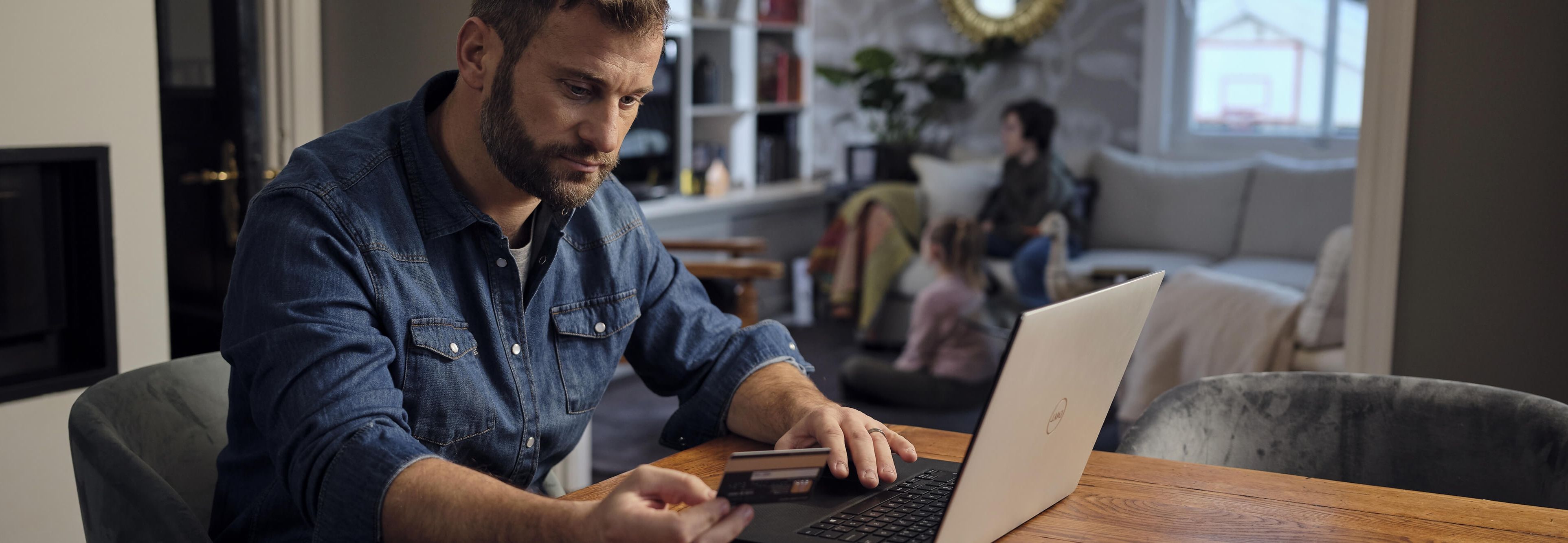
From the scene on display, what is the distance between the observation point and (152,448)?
1.26 meters

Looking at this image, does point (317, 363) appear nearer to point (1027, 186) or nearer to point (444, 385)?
point (444, 385)

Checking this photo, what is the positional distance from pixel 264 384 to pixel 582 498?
28cm

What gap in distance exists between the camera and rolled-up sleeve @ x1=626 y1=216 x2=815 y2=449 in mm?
1398

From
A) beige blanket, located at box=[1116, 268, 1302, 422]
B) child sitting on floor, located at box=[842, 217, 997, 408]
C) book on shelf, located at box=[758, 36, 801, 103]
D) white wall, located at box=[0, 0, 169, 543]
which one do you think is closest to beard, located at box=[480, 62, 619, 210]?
white wall, located at box=[0, 0, 169, 543]

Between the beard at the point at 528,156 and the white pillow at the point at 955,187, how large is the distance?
13.0ft

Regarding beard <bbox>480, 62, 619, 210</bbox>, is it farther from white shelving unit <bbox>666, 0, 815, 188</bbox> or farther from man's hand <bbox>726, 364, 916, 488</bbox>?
white shelving unit <bbox>666, 0, 815, 188</bbox>

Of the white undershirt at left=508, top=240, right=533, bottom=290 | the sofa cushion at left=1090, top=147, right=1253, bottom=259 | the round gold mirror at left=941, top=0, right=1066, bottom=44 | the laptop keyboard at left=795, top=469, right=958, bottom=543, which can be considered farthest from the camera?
the round gold mirror at left=941, top=0, right=1066, bottom=44

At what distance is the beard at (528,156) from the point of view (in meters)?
1.22

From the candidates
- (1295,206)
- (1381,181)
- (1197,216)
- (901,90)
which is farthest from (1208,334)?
(901,90)

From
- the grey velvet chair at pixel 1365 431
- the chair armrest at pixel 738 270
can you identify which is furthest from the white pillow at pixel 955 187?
the grey velvet chair at pixel 1365 431

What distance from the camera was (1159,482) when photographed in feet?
3.88

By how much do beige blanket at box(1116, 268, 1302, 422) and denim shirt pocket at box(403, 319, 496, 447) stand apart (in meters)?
2.36

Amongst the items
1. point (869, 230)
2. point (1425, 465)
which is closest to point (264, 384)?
point (1425, 465)

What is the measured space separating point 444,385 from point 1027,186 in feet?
13.0
